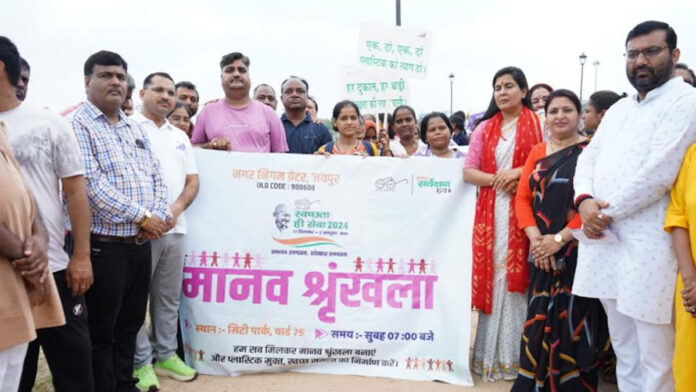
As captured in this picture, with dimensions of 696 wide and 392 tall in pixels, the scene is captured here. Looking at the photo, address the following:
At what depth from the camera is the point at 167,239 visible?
11.3 ft

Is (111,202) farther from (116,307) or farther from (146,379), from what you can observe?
(146,379)

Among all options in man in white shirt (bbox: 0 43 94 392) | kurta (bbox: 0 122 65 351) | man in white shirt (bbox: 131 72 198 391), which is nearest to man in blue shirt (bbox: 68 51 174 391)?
man in white shirt (bbox: 0 43 94 392)

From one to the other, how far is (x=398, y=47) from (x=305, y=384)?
121 inches

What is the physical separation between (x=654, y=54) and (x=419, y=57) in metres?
2.41

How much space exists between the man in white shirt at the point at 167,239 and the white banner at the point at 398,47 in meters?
2.00

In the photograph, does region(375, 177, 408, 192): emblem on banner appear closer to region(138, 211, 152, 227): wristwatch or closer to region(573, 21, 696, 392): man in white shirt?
region(573, 21, 696, 392): man in white shirt

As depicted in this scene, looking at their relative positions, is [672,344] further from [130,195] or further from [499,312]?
[130,195]

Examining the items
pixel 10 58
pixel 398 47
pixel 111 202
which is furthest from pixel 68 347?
pixel 398 47

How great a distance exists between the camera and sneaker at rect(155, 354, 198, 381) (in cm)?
354

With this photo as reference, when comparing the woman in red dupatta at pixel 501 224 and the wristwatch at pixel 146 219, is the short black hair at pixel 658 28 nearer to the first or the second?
the woman in red dupatta at pixel 501 224

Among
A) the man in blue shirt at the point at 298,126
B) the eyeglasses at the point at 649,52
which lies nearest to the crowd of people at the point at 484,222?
the eyeglasses at the point at 649,52

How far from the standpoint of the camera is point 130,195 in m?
2.88

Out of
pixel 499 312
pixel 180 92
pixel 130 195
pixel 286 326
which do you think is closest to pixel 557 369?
pixel 499 312

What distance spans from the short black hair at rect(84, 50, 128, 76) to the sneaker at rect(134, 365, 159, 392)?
6.44ft
